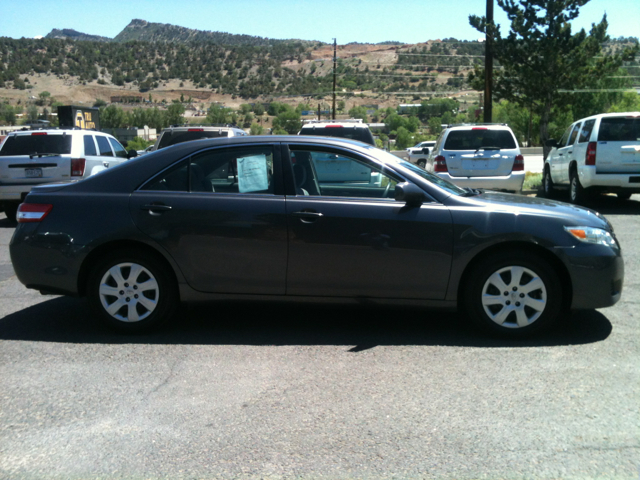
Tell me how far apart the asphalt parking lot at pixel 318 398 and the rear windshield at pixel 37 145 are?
7763 millimetres

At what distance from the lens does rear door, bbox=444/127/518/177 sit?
1280 cm

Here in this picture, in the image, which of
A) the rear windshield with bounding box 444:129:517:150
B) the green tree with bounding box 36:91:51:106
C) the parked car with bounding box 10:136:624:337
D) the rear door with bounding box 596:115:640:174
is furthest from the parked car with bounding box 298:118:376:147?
the green tree with bounding box 36:91:51:106

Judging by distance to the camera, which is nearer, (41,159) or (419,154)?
(41,159)

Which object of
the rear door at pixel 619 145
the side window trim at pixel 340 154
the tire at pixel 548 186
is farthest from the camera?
the tire at pixel 548 186

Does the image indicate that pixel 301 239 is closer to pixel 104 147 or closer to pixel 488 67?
pixel 104 147

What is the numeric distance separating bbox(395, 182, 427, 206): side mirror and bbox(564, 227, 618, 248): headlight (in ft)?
3.81

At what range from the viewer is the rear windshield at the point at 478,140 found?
42.7ft

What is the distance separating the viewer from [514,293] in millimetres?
5172

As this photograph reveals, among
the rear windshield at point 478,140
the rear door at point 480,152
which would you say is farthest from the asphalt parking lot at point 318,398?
the rear windshield at point 478,140

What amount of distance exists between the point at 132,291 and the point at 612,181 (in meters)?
10.3

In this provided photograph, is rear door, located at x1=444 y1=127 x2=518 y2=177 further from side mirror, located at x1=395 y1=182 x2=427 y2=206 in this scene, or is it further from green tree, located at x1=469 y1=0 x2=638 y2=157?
green tree, located at x1=469 y1=0 x2=638 y2=157

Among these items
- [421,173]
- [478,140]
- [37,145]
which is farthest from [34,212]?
[478,140]

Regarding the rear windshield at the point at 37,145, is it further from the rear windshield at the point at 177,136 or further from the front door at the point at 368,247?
the front door at the point at 368,247

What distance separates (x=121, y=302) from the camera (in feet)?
17.7
